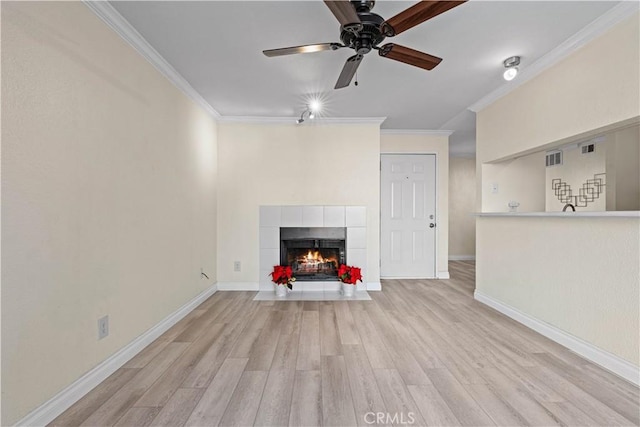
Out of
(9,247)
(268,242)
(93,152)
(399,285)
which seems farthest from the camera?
(399,285)

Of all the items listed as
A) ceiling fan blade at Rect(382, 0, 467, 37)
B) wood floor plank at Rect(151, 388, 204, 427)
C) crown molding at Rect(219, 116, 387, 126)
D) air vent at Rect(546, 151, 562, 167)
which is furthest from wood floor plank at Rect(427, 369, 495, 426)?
crown molding at Rect(219, 116, 387, 126)

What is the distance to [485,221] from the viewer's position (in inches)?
136

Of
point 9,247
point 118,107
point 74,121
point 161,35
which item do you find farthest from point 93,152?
point 161,35

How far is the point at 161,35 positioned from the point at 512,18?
2530mm

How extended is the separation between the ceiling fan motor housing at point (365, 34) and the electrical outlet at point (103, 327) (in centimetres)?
238

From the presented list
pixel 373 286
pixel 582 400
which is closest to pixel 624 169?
pixel 582 400

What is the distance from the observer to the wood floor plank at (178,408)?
4.88 feet

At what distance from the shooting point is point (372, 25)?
1639 millimetres

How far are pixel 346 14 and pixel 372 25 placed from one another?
231 millimetres

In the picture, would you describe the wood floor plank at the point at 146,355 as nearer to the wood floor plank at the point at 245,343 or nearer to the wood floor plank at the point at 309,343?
the wood floor plank at the point at 245,343

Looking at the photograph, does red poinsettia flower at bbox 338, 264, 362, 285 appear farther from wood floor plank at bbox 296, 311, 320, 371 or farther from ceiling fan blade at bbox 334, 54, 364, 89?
ceiling fan blade at bbox 334, 54, 364, 89

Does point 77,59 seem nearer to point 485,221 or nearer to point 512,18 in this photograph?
point 512,18

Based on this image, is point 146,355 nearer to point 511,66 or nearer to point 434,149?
point 511,66

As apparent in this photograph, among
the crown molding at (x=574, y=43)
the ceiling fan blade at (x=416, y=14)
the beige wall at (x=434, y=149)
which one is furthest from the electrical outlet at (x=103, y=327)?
the beige wall at (x=434, y=149)
